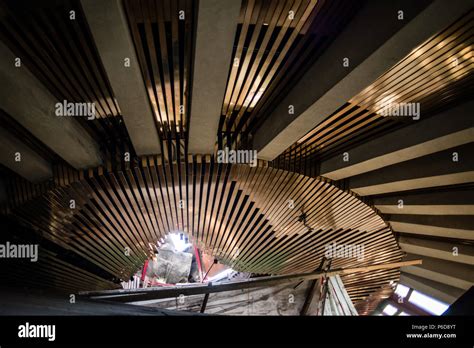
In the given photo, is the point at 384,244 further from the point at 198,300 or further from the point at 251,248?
the point at 198,300

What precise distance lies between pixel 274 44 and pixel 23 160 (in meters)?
2.68

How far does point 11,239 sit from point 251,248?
385 centimetres

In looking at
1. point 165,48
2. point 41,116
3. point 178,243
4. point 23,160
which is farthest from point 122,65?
point 178,243

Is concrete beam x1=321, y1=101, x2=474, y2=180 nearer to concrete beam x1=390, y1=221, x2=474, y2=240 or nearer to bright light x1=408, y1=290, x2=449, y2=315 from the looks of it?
concrete beam x1=390, y1=221, x2=474, y2=240

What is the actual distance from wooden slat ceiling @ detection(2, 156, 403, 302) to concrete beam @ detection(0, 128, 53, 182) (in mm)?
243

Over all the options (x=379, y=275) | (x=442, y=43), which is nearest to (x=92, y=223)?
(x=442, y=43)

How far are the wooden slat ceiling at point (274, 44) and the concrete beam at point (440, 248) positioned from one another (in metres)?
4.52

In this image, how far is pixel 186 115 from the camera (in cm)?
341

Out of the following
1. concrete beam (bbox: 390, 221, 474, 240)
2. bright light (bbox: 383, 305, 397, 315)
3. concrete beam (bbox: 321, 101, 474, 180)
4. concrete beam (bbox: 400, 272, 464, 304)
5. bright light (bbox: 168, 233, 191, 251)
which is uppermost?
concrete beam (bbox: 321, 101, 474, 180)

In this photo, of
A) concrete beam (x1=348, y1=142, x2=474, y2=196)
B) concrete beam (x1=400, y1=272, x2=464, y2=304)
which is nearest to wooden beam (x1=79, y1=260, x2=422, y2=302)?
concrete beam (x1=400, y1=272, x2=464, y2=304)

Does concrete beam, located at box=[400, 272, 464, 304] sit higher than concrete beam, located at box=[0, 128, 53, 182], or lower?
lower

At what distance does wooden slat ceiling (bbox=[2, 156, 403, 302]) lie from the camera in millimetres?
4031

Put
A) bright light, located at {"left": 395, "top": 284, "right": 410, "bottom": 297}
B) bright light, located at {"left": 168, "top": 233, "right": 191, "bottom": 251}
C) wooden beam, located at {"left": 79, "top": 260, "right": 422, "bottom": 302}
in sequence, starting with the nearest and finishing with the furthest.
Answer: wooden beam, located at {"left": 79, "top": 260, "right": 422, "bottom": 302}
bright light, located at {"left": 395, "top": 284, "right": 410, "bottom": 297}
bright light, located at {"left": 168, "top": 233, "right": 191, "bottom": 251}

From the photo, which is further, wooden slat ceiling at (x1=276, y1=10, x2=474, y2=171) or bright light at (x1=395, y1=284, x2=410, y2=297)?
bright light at (x1=395, y1=284, x2=410, y2=297)
